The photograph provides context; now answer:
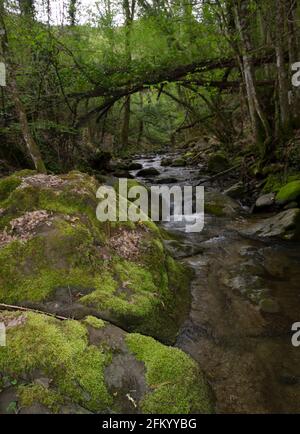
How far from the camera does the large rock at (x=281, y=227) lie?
7.25 m

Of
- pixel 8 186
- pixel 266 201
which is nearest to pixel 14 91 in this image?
pixel 8 186

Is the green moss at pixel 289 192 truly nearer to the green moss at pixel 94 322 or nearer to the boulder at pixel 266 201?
the boulder at pixel 266 201

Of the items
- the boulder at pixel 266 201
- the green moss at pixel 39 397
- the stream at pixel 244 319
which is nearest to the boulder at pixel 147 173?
the boulder at pixel 266 201

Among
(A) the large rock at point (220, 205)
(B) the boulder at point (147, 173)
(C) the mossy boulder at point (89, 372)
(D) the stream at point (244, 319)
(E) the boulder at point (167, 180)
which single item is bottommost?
(D) the stream at point (244, 319)

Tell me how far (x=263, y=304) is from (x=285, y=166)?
571 cm

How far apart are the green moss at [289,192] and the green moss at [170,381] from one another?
6.14m

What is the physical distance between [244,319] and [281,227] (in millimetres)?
3576

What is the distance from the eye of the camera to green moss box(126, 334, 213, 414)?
112 inches

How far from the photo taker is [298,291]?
16.9 ft

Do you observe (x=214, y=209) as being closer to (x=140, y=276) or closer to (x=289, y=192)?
(x=289, y=192)

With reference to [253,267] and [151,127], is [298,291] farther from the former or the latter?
[151,127]

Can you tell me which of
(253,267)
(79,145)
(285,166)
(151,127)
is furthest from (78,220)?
(151,127)

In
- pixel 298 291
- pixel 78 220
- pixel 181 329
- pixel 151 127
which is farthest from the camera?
pixel 151 127

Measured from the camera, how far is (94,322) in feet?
11.1
